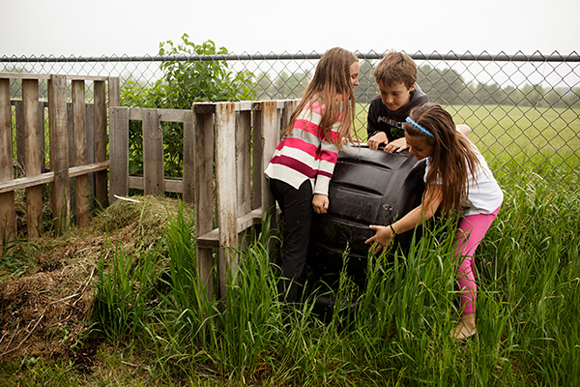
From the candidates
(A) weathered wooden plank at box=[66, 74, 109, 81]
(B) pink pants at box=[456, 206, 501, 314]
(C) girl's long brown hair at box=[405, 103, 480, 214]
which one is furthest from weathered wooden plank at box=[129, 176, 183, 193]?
(B) pink pants at box=[456, 206, 501, 314]

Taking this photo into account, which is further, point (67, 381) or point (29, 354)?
point (29, 354)

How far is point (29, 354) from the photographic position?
8.05 ft

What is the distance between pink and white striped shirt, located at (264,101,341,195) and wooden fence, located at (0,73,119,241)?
2.32 meters

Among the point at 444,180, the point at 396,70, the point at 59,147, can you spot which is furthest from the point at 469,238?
the point at 59,147

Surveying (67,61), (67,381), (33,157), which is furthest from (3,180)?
(67,61)

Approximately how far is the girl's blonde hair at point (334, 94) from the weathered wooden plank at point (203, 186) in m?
0.56

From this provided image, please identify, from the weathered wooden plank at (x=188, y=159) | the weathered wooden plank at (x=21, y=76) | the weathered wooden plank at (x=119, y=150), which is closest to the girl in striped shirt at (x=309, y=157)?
the weathered wooden plank at (x=188, y=159)

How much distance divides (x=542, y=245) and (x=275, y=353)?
2.16m

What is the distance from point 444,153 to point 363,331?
3.42 ft

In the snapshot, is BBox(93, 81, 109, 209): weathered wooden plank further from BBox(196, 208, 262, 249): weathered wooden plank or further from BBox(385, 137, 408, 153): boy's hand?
BBox(385, 137, 408, 153): boy's hand

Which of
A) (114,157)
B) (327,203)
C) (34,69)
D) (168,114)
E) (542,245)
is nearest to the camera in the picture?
(327,203)

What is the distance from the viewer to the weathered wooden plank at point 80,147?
13.8 ft

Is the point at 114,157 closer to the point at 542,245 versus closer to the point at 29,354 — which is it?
the point at 29,354

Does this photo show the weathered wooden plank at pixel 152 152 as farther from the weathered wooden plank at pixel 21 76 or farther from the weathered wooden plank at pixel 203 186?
the weathered wooden plank at pixel 203 186
